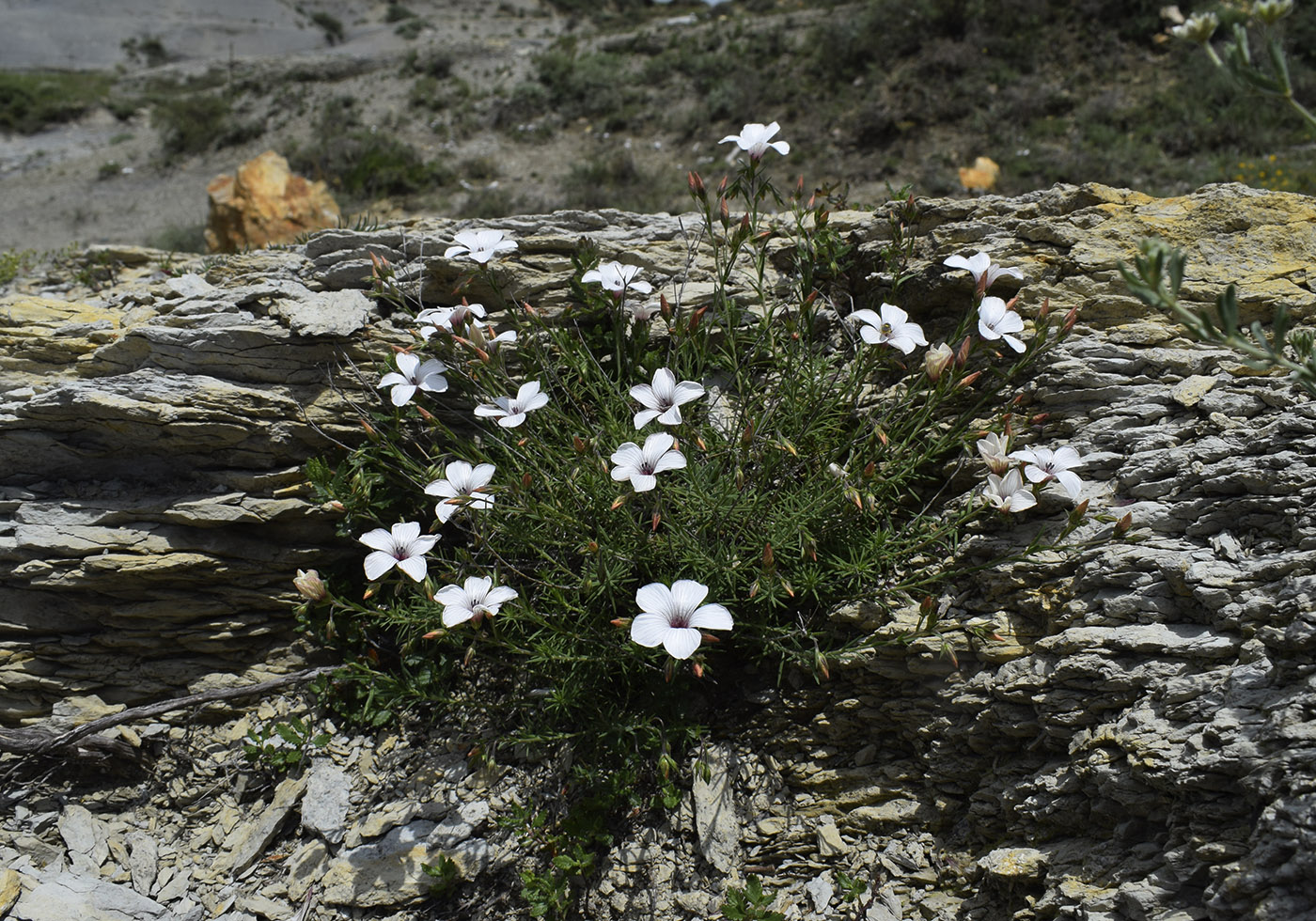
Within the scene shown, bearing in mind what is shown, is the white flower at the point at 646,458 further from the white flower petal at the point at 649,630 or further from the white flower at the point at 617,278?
the white flower at the point at 617,278

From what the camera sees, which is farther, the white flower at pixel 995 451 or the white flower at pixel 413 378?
the white flower at pixel 413 378

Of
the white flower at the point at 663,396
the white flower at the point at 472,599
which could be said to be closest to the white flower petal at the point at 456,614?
the white flower at the point at 472,599

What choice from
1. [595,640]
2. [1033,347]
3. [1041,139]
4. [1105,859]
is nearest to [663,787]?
[595,640]

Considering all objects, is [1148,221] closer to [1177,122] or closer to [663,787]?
[663,787]

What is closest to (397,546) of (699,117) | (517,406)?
(517,406)

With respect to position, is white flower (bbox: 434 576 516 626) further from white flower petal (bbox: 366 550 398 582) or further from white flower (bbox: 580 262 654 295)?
white flower (bbox: 580 262 654 295)
